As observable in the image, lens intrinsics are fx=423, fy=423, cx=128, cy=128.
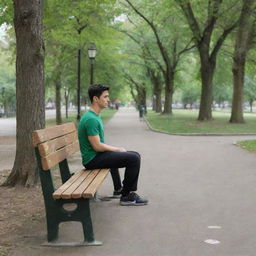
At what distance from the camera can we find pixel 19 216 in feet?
17.4

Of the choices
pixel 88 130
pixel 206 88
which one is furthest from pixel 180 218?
pixel 206 88

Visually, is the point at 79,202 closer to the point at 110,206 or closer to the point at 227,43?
the point at 110,206

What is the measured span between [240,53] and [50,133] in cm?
2208

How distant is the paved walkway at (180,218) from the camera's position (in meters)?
4.14

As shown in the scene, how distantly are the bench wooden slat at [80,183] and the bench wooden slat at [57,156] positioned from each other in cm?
33

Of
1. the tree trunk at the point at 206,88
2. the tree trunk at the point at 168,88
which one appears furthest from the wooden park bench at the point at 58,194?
the tree trunk at the point at 168,88

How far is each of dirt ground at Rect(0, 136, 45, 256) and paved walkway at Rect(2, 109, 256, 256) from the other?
18 cm

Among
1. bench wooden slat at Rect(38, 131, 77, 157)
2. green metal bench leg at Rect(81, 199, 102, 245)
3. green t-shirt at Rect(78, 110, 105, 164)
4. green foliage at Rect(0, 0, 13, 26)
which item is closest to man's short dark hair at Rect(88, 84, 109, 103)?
green t-shirt at Rect(78, 110, 105, 164)

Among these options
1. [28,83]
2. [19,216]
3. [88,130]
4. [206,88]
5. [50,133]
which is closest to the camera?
[50,133]

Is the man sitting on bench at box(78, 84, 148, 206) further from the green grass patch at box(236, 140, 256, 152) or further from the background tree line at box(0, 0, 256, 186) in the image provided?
the green grass patch at box(236, 140, 256, 152)

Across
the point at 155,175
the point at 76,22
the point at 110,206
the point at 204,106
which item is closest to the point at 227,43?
the point at 204,106

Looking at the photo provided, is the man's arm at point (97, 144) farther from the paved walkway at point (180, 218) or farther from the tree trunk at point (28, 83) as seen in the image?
the tree trunk at point (28, 83)

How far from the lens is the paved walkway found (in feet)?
13.6

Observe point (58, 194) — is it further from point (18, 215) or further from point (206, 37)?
point (206, 37)
